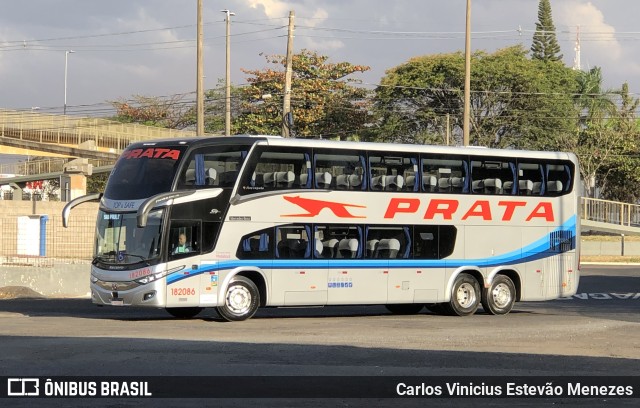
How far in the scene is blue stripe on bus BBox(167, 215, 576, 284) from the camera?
24.3 metres

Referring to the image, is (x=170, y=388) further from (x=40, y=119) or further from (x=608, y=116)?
(x=608, y=116)

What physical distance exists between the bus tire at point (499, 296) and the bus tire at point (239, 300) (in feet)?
20.3

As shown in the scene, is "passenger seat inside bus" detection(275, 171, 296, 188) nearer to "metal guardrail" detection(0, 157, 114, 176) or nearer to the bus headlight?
the bus headlight

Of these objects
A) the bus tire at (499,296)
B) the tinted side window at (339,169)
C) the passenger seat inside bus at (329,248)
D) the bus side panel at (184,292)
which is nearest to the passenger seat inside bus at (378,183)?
the tinted side window at (339,169)

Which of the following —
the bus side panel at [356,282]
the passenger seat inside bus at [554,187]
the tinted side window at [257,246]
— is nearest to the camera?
the tinted side window at [257,246]

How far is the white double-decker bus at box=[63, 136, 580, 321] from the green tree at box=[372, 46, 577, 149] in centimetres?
4755

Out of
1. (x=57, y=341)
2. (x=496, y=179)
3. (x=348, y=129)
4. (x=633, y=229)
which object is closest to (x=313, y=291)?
(x=496, y=179)


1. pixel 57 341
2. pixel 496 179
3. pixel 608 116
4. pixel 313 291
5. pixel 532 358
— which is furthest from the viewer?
pixel 608 116

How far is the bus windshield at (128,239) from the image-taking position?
2356 centimetres

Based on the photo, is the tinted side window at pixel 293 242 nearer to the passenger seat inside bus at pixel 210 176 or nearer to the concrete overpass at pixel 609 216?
the passenger seat inside bus at pixel 210 176

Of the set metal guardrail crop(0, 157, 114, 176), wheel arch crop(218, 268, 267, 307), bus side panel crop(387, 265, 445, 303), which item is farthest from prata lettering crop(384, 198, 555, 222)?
Answer: metal guardrail crop(0, 157, 114, 176)

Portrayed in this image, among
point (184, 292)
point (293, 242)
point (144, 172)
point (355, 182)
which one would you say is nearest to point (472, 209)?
point (355, 182)

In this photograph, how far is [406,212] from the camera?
26.4 metres

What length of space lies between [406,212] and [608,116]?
6532 cm
